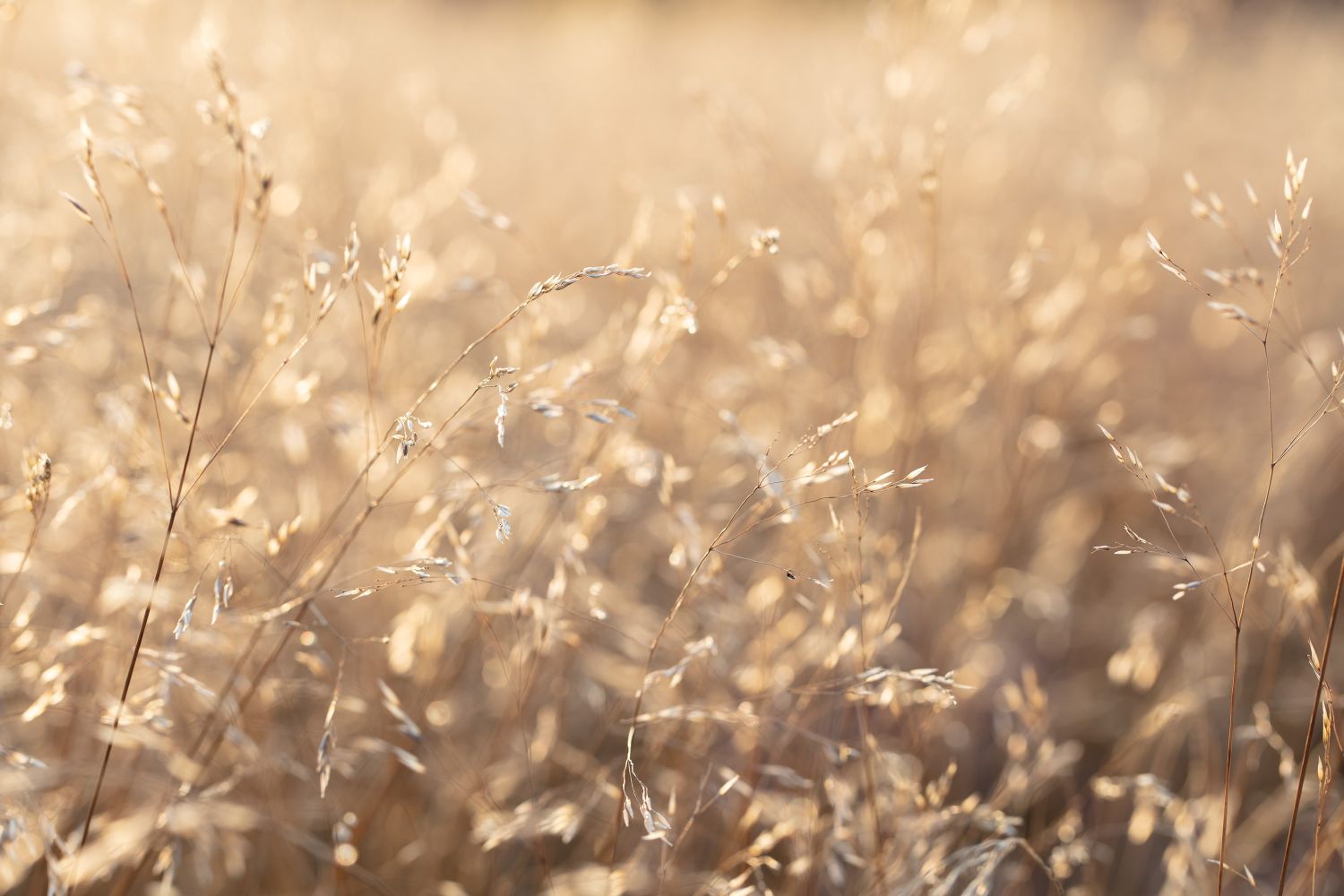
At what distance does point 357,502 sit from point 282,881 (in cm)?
68

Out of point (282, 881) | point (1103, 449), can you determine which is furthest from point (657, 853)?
point (1103, 449)

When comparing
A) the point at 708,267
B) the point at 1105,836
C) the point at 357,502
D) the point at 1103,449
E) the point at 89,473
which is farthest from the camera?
the point at 708,267

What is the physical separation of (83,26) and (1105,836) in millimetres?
2976

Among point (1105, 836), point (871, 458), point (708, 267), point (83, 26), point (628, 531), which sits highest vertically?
point (83, 26)

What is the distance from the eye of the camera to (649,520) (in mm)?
2035

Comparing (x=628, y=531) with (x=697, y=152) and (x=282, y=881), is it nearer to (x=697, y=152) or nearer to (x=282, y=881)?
(x=282, y=881)

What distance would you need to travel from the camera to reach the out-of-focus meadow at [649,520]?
112 cm

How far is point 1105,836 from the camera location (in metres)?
1.70

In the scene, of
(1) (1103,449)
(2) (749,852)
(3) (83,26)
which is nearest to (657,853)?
(2) (749,852)

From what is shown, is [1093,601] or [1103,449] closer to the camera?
[1093,601]

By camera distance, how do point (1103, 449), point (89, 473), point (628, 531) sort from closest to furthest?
point (89, 473) < point (628, 531) < point (1103, 449)

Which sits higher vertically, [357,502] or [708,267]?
[708,267]

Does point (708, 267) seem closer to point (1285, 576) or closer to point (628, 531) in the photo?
point (628, 531)

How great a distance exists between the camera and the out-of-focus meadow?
3.67 feet
